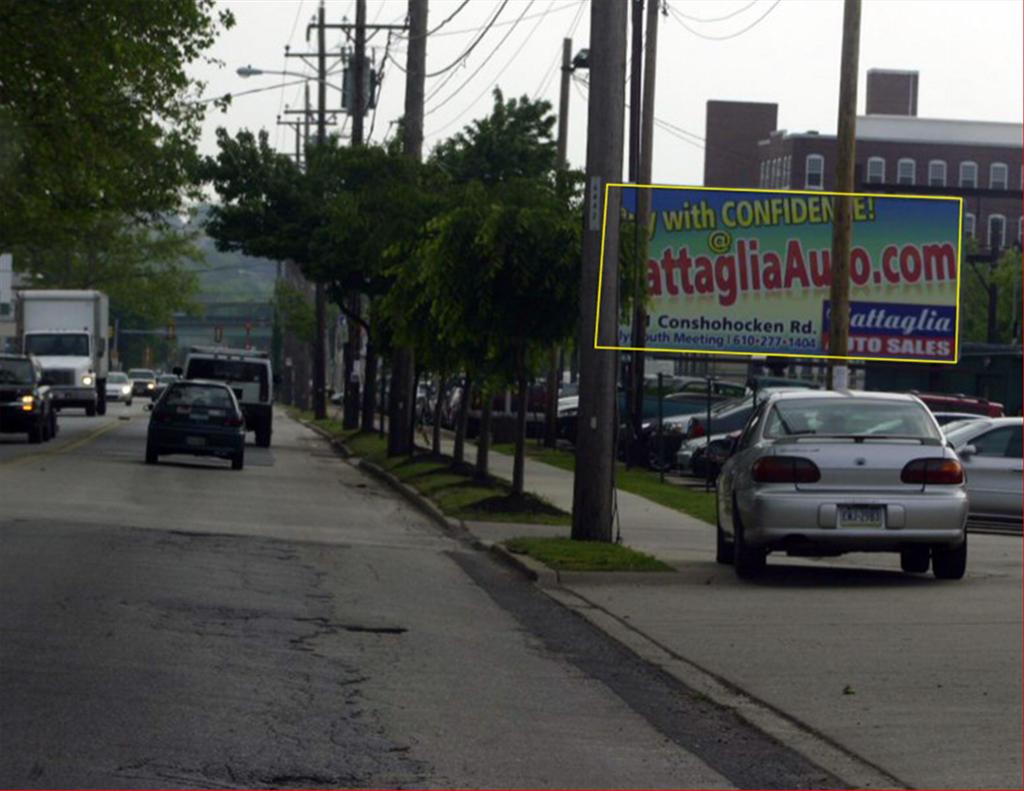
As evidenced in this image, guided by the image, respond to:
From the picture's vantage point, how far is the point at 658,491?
1156 inches

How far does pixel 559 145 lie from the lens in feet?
146

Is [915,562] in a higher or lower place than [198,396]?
lower

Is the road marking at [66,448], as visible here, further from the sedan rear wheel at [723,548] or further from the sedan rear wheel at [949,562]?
the sedan rear wheel at [949,562]

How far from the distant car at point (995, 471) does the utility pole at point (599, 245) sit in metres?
7.42

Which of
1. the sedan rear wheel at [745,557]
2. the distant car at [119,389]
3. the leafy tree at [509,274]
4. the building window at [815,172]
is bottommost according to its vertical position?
the distant car at [119,389]

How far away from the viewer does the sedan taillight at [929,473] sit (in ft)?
51.3

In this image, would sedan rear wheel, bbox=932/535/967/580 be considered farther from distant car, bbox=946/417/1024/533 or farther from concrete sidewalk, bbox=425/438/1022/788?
distant car, bbox=946/417/1024/533

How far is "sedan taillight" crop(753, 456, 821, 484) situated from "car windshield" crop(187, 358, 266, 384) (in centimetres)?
2832

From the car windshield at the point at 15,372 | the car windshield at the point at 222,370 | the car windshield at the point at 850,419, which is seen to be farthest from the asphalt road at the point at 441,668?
the car windshield at the point at 222,370

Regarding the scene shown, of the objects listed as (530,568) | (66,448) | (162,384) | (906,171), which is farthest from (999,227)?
(530,568)

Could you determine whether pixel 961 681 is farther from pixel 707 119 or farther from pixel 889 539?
pixel 707 119

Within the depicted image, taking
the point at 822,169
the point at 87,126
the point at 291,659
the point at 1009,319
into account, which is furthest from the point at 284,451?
the point at 822,169

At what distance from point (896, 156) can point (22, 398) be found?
66014 mm

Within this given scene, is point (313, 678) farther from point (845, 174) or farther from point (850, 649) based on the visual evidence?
point (845, 174)
